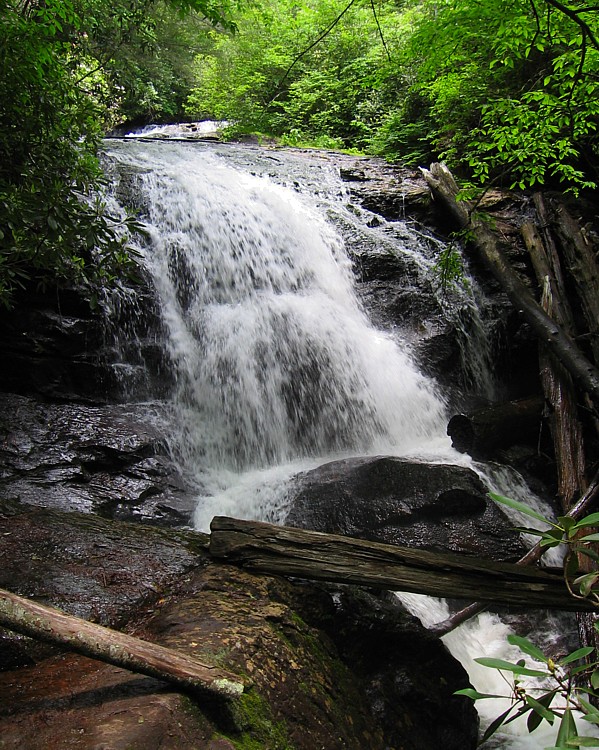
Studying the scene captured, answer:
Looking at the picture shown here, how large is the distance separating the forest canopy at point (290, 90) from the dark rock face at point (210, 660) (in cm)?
223

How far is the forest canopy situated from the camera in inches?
155

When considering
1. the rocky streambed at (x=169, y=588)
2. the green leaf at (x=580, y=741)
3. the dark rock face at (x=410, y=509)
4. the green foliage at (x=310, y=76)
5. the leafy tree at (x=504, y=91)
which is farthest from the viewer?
the green foliage at (x=310, y=76)

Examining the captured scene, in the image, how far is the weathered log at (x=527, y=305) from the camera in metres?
5.27

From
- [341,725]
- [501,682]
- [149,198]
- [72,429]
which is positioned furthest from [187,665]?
[149,198]

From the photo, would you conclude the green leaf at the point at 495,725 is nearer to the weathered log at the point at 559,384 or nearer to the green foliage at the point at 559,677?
the green foliage at the point at 559,677

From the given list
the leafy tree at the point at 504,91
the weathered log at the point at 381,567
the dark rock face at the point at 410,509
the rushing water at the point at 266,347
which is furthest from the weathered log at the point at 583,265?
the weathered log at the point at 381,567

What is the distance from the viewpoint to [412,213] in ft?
31.4

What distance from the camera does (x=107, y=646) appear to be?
1743mm

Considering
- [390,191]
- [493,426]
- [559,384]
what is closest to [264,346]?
[493,426]

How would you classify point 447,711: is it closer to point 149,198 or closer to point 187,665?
point 187,665

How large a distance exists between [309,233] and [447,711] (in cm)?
713

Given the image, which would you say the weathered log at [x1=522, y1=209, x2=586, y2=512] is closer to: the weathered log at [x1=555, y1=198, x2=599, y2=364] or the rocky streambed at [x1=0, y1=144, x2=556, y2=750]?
the weathered log at [x1=555, y1=198, x2=599, y2=364]

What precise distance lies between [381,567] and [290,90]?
27.5ft

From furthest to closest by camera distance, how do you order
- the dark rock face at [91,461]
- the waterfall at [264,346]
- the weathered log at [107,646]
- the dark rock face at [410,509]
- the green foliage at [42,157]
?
the waterfall at [264,346] < the dark rock face at [91,461] < the dark rock face at [410,509] < the green foliage at [42,157] < the weathered log at [107,646]
